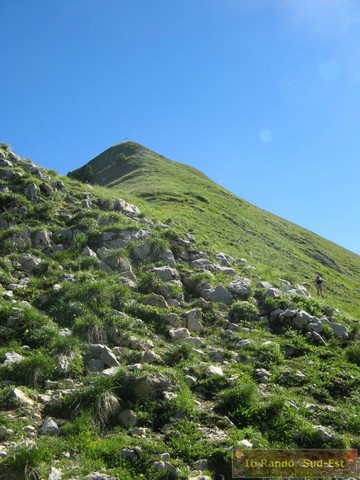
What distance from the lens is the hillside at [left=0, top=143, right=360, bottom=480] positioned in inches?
298

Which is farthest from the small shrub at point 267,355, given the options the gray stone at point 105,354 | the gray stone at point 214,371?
the gray stone at point 105,354

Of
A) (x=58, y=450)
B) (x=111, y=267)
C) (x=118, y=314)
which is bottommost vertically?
(x=58, y=450)

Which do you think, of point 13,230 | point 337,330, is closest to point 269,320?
point 337,330

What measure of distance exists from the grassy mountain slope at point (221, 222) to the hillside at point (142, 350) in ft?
13.1

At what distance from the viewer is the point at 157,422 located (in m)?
8.44

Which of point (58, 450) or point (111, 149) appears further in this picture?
point (111, 149)

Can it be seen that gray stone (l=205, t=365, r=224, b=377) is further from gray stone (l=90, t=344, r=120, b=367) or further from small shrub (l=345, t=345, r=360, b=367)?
small shrub (l=345, t=345, r=360, b=367)

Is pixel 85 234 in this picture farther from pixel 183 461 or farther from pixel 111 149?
pixel 111 149

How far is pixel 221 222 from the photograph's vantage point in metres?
36.2

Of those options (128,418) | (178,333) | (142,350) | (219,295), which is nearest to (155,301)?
(178,333)

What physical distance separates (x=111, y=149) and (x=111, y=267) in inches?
2652

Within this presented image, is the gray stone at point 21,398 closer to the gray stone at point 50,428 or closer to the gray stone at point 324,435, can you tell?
the gray stone at point 50,428

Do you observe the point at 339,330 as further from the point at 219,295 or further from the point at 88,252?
the point at 88,252

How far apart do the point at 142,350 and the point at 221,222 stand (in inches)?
1024
